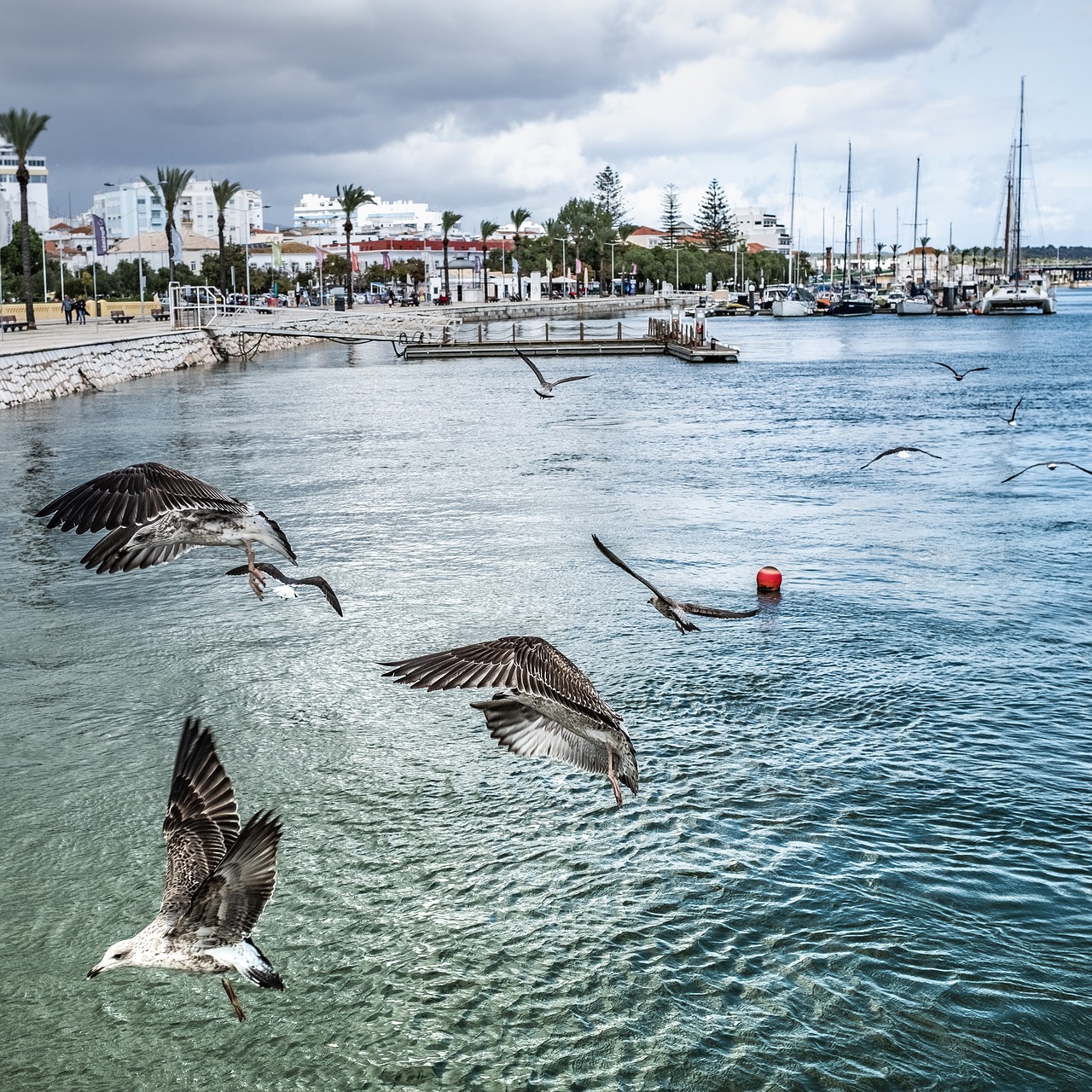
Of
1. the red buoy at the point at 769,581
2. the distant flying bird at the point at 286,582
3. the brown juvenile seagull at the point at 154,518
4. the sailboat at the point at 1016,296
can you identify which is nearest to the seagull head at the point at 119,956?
the distant flying bird at the point at 286,582

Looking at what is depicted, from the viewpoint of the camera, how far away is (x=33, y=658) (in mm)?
12148

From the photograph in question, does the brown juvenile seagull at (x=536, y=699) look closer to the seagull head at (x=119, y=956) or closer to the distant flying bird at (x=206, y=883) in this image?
the distant flying bird at (x=206, y=883)

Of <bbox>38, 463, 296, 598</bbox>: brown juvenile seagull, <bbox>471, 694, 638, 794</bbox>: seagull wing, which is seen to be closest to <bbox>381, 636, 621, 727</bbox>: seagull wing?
<bbox>471, 694, 638, 794</bbox>: seagull wing

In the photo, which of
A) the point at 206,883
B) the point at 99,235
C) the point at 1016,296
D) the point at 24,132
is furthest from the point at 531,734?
the point at 1016,296

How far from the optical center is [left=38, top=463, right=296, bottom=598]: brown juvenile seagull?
6.71m

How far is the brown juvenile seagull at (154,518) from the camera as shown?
264 inches

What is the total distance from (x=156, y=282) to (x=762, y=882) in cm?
11928

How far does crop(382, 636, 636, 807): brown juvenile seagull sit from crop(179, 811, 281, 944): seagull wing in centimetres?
83

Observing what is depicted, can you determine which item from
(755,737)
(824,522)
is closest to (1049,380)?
(824,522)

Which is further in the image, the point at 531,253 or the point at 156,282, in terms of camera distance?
the point at 531,253

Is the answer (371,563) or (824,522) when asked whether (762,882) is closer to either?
(371,563)

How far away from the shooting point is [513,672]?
5160 mm

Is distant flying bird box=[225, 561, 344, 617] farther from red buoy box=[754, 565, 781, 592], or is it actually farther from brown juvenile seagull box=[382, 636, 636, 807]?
red buoy box=[754, 565, 781, 592]

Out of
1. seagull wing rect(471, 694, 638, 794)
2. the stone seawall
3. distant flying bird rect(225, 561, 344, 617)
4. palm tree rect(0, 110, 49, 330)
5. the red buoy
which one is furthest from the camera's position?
palm tree rect(0, 110, 49, 330)
